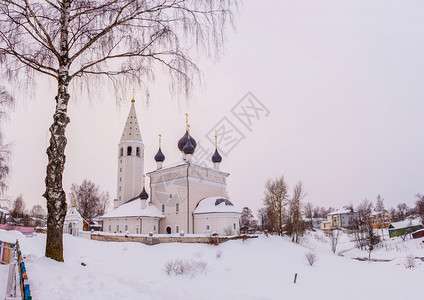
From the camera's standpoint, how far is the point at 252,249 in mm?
24938

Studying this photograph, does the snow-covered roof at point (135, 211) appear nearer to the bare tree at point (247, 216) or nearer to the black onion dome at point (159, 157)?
the black onion dome at point (159, 157)

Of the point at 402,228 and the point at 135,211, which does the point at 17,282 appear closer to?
the point at 135,211

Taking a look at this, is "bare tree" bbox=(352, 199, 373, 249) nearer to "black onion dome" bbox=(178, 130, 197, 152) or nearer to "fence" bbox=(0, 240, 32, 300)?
"black onion dome" bbox=(178, 130, 197, 152)

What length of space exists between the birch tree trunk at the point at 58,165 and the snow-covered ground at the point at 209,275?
1.52 ft

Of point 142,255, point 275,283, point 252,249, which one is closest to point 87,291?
point 275,283

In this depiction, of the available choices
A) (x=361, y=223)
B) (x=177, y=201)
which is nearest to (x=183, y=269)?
(x=177, y=201)

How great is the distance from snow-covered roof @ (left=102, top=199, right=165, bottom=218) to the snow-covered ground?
17.7ft

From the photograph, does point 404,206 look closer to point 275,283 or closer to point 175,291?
point 275,283

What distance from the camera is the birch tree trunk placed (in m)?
6.57

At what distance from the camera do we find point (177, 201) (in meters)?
30.1

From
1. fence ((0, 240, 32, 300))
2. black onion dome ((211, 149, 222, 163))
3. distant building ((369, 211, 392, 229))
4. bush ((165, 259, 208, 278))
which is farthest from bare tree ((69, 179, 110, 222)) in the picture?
distant building ((369, 211, 392, 229))

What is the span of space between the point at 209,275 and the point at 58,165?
1121cm

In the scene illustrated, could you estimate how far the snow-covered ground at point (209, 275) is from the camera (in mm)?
5418

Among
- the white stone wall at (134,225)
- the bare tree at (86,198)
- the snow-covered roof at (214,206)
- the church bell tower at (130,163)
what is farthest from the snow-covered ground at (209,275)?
the bare tree at (86,198)
